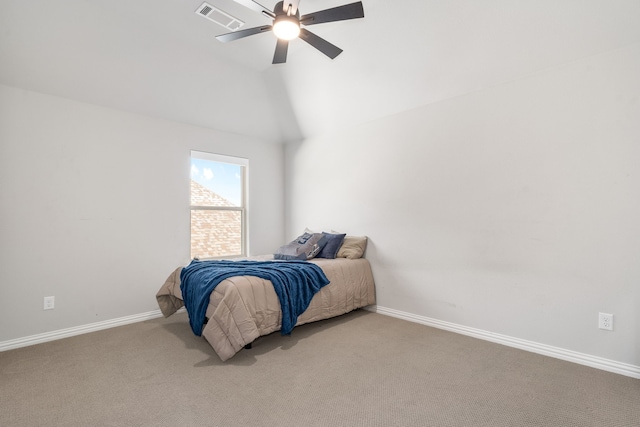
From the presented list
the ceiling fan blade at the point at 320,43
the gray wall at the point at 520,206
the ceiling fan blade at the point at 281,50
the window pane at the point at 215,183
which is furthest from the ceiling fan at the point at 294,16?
the window pane at the point at 215,183

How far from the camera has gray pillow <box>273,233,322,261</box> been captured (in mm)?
3904

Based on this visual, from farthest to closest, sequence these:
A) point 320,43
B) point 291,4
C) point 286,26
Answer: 1. point 320,43
2. point 286,26
3. point 291,4

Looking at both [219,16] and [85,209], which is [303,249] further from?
[219,16]

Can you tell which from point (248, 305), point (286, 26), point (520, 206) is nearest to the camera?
point (286, 26)

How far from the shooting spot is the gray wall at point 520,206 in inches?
95.0

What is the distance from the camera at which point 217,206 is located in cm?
459

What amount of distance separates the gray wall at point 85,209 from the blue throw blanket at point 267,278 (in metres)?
0.89

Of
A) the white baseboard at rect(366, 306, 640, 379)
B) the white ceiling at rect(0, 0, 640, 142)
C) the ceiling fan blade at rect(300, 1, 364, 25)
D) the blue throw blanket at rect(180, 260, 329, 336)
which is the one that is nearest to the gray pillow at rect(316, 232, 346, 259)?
the blue throw blanket at rect(180, 260, 329, 336)

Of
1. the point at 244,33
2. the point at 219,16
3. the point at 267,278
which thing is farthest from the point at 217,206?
the point at 244,33

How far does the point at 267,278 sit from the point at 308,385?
100 cm

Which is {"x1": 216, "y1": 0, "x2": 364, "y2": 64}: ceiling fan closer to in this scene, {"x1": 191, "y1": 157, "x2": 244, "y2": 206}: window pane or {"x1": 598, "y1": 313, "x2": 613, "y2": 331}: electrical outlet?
{"x1": 191, "y1": 157, "x2": 244, "y2": 206}: window pane

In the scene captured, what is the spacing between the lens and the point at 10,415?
187 cm

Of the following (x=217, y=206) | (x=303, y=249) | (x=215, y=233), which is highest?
(x=217, y=206)

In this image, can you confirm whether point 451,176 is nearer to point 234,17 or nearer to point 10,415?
point 234,17
